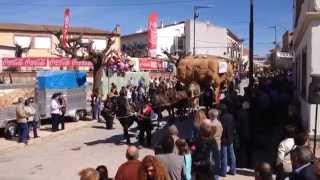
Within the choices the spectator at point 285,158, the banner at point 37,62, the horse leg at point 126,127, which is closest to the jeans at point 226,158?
the spectator at point 285,158

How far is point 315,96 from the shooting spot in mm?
11125

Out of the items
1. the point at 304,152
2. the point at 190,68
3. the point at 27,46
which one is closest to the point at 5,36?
the point at 27,46

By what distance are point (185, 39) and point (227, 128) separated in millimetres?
69716

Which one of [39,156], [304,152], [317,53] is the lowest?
[39,156]

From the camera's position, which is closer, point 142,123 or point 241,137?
point 241,137

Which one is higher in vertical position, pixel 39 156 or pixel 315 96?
pixel 315 96

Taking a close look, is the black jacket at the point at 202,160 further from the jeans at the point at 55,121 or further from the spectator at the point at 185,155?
the jeans at the point at 55,121

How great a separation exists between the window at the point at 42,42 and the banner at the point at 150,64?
21.5 metres

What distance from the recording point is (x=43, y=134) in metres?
22.5

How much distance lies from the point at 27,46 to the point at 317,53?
202ft

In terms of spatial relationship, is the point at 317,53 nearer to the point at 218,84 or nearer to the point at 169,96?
the point at 169,96

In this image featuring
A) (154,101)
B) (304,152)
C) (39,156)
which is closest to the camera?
(304,152)

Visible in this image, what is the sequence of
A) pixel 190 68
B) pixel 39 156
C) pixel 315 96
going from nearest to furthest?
1. pixel 315 96
2. pixel 39 156
3. pixel 190 68

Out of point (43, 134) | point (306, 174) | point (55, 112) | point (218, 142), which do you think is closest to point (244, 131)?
point (218, 142)
